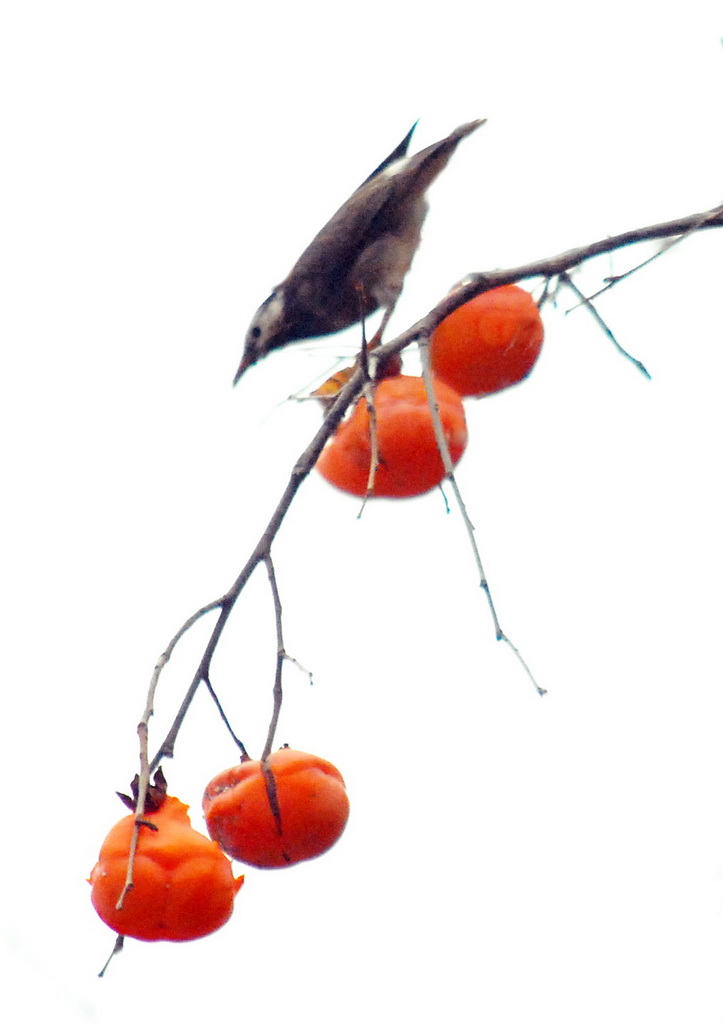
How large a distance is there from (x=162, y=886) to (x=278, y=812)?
204 mm

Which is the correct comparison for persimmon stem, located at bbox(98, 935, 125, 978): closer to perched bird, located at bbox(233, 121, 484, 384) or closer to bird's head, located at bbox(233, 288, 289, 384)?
perched bird, located at bbox(233, 121, 484, 384)

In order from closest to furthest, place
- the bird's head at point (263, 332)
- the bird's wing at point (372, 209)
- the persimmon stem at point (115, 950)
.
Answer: the persimmon stem at point (115, 950), the bird's wing at point (372, 209), the bird's head at point (263, 332)

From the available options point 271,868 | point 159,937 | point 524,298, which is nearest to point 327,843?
point 271,868

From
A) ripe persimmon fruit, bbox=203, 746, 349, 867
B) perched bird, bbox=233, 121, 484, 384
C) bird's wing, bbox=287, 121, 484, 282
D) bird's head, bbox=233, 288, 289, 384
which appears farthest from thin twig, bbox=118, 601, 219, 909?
bird's head, bbox=233, 288, 289, 384

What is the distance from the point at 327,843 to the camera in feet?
5.91

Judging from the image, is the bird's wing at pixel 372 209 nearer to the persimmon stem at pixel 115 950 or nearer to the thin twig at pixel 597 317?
the thin twig at pixel 597 317

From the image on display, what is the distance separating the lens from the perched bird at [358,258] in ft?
13.7

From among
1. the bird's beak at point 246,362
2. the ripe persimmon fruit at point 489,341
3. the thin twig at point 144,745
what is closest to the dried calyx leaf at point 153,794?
the thin twig at point 144,745

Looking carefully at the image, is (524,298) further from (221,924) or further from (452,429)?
(221,924)

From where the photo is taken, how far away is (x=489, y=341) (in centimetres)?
210

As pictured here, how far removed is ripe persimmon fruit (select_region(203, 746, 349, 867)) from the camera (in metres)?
A: 1.75

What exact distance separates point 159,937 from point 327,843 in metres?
0.29

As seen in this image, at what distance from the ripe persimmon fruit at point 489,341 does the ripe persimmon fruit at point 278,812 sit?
31.6 inches

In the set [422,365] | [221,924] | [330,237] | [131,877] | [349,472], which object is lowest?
[221,924]
